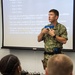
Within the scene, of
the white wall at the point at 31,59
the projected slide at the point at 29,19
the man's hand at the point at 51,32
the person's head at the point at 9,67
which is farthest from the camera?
the white wall at the point at 31,59

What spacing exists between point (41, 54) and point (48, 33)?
3.56ft

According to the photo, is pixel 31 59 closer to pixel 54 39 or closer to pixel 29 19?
pixel 29 19

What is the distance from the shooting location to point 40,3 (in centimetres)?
375

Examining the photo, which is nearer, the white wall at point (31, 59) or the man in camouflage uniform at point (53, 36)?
the man in camouflage uniform at point (53, 36)

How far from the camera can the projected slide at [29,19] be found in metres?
3.57

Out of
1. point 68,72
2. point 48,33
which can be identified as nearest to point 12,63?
point 68,72

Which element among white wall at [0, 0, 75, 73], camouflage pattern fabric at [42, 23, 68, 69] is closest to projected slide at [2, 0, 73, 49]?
white wall at [0, 0, 75, 73]

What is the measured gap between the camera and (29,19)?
12.7ft

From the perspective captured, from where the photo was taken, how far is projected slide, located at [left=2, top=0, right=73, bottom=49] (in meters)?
3.57

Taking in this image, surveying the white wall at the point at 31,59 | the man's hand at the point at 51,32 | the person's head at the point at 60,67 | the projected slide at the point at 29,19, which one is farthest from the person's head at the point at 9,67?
the white wall at the point at 31,59

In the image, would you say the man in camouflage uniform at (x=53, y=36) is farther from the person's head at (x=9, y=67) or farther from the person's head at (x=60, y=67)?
the person's head at (x=60, y=67)

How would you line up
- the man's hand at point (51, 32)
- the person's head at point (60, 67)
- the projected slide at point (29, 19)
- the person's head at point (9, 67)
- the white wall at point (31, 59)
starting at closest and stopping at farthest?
the person's head at point (60, 67)
the person's head at point (9, 67)
the man's hand at point (51, 32)
the projected slide at point (29, 19)
the white wall at point (31, 59)

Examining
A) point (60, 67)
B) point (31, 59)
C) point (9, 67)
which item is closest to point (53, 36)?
point (31, 59)

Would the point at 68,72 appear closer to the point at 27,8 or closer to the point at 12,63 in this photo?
the point at 12,63
